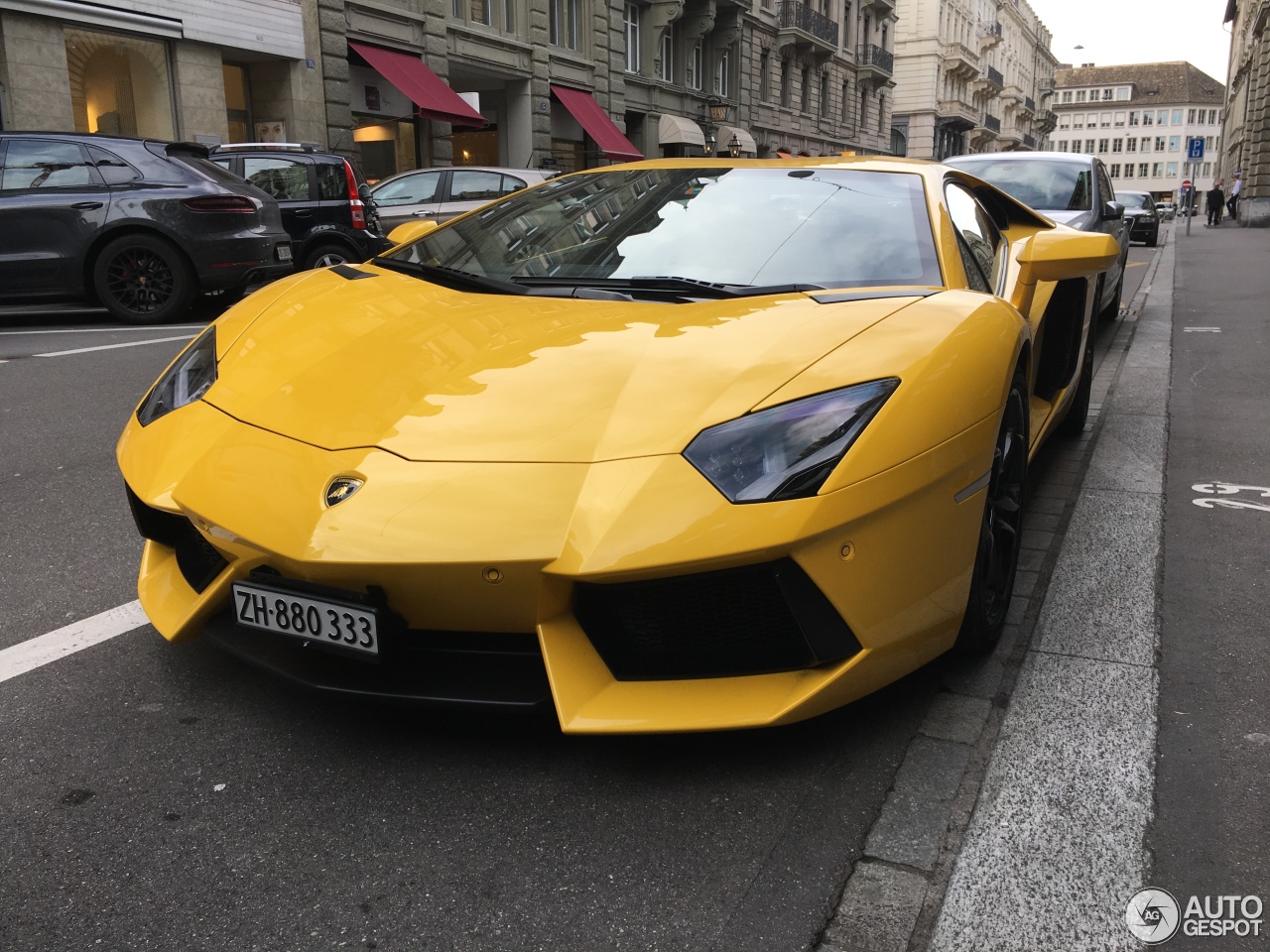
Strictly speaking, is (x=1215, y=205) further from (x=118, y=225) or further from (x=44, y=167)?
(x=44, y=167)

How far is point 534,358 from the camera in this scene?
7.72ft

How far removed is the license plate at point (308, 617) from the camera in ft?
6.47

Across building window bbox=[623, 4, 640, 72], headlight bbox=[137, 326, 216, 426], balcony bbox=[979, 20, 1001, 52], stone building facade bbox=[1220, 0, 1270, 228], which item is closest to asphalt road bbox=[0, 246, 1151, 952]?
headlight bbox=[137, 326, 216, 426]

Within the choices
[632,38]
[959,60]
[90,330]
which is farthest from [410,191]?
[959,60]

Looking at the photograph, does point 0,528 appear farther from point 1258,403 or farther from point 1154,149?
point 1154,149

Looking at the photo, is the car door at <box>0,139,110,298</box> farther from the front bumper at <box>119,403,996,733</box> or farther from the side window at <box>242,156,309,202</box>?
the front bumper at <box>119,403,996,733</box>

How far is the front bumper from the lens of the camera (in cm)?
193

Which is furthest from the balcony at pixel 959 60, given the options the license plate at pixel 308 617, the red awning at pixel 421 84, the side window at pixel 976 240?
the license plate at pixel 308 617

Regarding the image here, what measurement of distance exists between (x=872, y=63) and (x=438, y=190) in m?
37.7

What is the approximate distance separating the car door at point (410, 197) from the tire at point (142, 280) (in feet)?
15.4

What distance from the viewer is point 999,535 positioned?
2.83 metres

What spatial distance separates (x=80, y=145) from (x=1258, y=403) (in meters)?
8.89

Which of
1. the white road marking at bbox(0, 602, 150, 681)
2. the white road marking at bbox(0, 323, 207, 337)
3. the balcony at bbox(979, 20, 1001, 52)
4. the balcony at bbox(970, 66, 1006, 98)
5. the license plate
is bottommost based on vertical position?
the white road marking at bbox(0, 602, 150, 681)

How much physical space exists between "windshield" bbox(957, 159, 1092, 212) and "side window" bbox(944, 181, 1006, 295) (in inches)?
199
